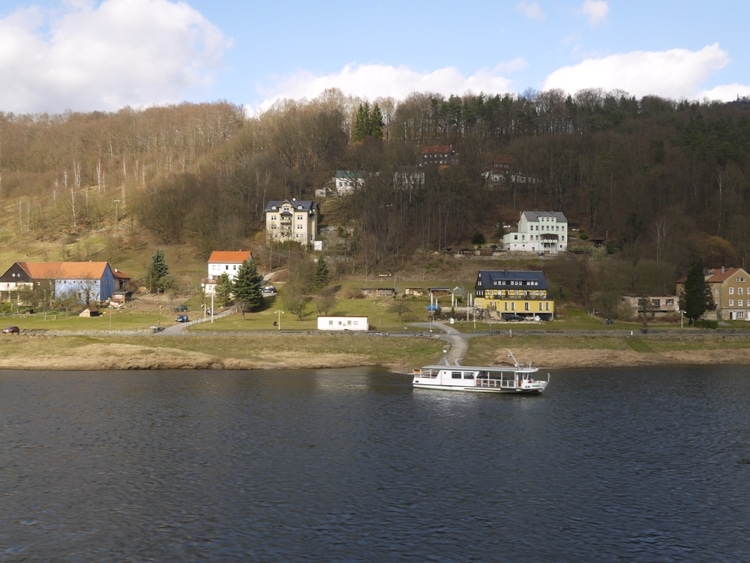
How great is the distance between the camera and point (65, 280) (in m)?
113

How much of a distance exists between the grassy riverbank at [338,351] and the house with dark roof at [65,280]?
107ft

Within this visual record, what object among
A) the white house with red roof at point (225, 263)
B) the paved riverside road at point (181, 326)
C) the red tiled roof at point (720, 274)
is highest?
the white house with red roof at point (225, 263)

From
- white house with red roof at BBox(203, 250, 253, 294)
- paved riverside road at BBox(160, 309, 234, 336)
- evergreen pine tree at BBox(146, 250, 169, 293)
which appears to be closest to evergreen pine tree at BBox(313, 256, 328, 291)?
white house with red roof at BBox(203, 250, 253, 294)

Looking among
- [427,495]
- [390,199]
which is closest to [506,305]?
[390,199]

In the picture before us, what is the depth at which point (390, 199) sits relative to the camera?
470 ft

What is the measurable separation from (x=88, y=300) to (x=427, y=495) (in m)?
89.8

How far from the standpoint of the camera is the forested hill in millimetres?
134625

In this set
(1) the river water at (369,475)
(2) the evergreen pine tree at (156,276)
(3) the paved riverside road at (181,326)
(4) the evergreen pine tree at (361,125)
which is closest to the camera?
(1) the river water at (369,475)

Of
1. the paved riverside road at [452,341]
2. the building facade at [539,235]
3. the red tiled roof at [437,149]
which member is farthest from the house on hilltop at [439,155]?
the paved riverside road at [452,341]

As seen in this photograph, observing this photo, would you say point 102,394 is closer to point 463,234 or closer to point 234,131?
point 463,234

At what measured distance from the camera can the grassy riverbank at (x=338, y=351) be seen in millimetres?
70125

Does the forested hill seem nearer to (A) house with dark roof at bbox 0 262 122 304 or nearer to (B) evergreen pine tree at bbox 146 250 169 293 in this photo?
(B) evergreen pine tree at bbox 146 250 169 293

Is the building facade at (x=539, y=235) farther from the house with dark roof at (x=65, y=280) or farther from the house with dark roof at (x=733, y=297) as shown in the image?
the house with dark roof at (x=65, y=280)

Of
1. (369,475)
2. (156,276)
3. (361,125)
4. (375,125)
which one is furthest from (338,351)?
(375,125)
